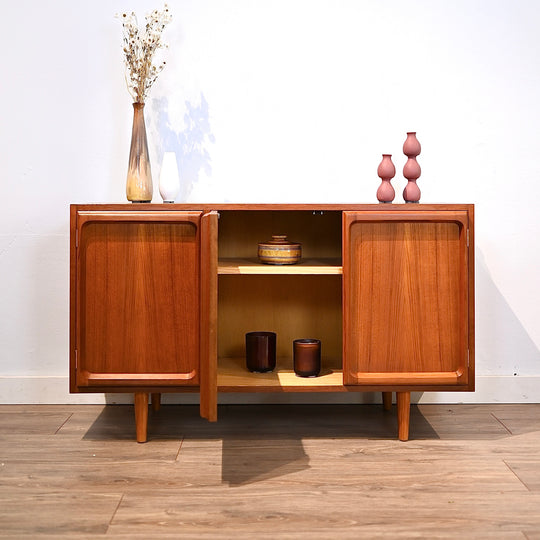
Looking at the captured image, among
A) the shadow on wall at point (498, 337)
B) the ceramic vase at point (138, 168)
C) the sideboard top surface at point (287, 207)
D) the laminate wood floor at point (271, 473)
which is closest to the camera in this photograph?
the laminate wood floor at point (271, 473)

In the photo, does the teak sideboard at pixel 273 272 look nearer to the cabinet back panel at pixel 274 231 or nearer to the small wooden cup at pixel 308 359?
the small wooden cup at pixel 308 359

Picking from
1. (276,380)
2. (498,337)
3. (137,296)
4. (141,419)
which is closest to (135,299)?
(137,296)

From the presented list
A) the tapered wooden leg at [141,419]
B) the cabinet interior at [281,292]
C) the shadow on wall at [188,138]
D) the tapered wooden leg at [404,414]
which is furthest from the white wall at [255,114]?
the tapered wooden leg at [404,414]

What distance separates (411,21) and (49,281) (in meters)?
1.54

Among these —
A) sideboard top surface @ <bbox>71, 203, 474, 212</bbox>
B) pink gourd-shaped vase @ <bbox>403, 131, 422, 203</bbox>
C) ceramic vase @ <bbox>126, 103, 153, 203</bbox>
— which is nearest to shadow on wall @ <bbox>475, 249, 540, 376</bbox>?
pink gourd-shaped vase @ <bbox>403, 131, 422, 203</bbox>

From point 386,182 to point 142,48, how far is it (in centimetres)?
88

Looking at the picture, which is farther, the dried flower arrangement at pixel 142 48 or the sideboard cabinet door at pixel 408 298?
the dried flower arrangement at pixel 142 48

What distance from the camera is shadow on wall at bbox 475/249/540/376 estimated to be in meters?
2.51

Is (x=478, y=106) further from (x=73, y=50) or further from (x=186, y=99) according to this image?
(x=73, y=50)

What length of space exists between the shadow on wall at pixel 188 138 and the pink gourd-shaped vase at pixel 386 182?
0.61 meters

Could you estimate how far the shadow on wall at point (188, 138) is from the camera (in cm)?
244

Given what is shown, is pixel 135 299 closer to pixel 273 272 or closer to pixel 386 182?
pixel 273 272

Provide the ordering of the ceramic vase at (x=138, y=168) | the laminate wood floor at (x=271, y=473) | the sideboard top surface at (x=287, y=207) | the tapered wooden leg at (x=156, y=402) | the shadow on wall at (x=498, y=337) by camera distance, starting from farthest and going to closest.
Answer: the shadow on wall at (x=498, y=337) < the tapered wooden leg at (x=156, y=402) < the ceramic vase at (x=138, y=168) < the sideboard top surface at (x=287, y=207) < the laminate wood floor at (x=271, y=473)

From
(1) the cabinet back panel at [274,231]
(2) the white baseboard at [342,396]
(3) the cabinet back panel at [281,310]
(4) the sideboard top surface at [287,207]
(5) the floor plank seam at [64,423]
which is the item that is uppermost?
(4) the sideboard top surface at [287,207]
